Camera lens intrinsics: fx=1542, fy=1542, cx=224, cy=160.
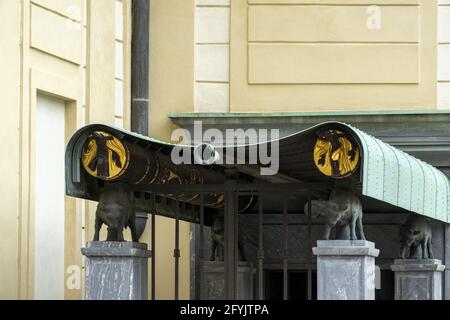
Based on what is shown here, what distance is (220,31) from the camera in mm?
16391

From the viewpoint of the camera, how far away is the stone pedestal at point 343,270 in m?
11.5

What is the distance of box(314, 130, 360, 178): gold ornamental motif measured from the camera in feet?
37.1

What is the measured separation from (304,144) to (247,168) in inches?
41.3

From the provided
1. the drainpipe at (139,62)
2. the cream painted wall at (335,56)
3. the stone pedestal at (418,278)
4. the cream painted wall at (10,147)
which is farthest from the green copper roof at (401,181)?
the drainpipe at (139,62)

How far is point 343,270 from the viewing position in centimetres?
1154

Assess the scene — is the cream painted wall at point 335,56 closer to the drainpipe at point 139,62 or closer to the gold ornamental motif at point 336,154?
the drainpipe at point 139,62

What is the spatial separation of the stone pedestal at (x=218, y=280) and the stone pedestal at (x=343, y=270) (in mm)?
3789

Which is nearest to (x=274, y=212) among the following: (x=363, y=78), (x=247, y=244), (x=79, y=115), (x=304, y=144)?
(x=247, y=244)

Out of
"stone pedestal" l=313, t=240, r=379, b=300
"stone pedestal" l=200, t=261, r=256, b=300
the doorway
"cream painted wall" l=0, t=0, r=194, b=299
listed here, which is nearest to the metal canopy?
"stone pedestal" l=313, t=240, r=379, b=300

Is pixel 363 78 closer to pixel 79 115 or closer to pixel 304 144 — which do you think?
pixel 79 115

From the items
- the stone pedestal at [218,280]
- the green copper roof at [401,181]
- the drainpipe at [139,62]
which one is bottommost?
the stone pedestal at [218,280]

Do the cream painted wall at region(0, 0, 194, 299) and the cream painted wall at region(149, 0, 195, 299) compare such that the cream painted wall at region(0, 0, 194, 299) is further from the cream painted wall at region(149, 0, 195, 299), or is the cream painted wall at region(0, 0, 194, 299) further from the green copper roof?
the green copper roof

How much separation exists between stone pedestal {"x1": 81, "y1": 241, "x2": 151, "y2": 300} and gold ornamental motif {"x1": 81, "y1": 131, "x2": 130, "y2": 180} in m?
0.57

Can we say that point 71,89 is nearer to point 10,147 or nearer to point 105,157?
point 10,147
